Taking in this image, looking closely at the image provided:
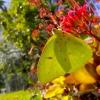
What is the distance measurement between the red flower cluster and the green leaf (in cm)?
9

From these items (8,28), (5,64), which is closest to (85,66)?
(8,28)

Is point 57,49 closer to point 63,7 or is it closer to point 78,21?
point 78,21

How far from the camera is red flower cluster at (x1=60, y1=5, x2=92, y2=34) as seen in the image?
614 mm

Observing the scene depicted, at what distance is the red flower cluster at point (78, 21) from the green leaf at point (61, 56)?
87 mm

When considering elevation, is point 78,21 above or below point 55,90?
above

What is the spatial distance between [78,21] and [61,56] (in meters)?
0.11

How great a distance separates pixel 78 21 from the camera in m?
0.62

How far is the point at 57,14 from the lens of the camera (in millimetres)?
738

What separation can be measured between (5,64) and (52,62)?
12.9m

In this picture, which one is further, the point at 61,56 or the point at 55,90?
the point at 55,90

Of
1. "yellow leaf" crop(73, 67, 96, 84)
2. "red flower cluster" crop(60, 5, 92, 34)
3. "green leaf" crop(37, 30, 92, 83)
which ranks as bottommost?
"yellow leaf" crop(73, 67, 96, 84)

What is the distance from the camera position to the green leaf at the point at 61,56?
20.5 inches

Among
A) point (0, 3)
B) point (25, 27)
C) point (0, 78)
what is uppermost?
point (0, 3)

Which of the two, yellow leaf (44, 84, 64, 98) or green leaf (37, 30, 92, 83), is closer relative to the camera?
green leaf (37, 30, 92, 83)
